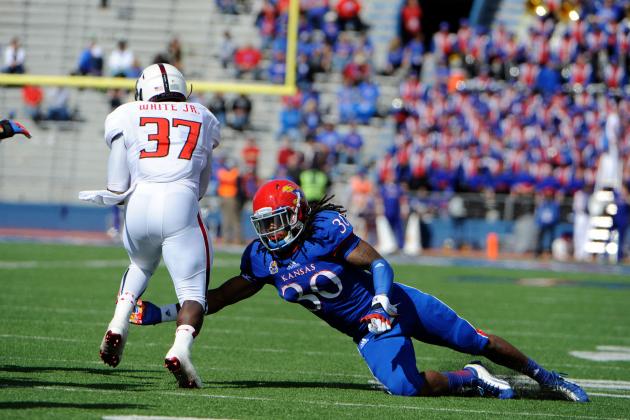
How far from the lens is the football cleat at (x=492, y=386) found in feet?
18.4

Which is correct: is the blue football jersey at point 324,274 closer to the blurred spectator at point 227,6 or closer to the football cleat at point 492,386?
the football cleat at point 492,386

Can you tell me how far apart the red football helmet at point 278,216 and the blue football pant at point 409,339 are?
2.16 feet

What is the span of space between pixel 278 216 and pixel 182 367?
2.84 feet

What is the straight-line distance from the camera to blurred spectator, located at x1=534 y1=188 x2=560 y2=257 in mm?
19391

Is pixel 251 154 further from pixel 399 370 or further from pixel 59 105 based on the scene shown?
pixel 399 370

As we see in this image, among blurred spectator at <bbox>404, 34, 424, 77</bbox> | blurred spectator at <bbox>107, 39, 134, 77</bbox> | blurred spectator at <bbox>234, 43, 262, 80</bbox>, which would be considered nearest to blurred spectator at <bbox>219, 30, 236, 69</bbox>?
blurred spectator at <bbox>234, 43, 262, 80</bbox>

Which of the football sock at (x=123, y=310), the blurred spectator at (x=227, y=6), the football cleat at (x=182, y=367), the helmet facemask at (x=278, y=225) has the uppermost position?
the blurred spectator at (x=227, y=6)

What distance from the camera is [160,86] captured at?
18.0ft

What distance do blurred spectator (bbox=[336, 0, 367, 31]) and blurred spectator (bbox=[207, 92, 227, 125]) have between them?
406 centimetres

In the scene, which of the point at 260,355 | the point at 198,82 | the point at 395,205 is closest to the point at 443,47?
the point at 395,205

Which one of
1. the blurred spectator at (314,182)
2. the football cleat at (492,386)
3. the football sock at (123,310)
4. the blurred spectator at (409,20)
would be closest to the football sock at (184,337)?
the football sock at (123,310)

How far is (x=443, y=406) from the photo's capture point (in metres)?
5.18

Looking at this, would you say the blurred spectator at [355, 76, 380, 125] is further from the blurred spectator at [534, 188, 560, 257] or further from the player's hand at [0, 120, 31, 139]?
the player's hand at [0, 120, 31, 139]

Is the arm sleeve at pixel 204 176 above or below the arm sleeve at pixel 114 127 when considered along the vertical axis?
below
